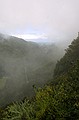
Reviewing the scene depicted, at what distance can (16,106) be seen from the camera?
32906 millimetres

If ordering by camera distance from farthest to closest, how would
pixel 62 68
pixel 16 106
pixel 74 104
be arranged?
1. pixel 62 68
2. pixel 16 106
3. pixel 74 104

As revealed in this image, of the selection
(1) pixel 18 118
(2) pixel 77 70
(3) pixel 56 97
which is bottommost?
(1) pixel 18 118

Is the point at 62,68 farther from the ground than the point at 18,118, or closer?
farther from the ground

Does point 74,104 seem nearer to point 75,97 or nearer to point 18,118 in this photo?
point 75,97

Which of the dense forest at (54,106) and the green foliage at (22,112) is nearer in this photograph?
the dense forest at (54,106)

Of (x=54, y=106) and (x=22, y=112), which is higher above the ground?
(x=54, y=106)

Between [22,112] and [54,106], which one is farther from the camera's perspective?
[22,112]

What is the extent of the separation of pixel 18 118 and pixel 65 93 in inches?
202

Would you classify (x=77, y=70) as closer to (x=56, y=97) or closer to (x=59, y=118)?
(x=56, y=97)

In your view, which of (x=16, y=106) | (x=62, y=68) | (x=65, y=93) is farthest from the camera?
(x=62, y=68)

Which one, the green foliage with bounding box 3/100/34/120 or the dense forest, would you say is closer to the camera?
the dense forest

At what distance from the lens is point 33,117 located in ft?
103

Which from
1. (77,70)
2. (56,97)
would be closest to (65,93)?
(56,97)

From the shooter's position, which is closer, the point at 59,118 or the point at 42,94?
the point at 59,118
